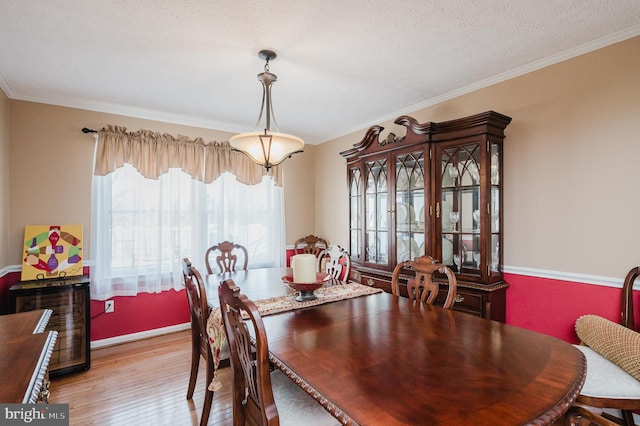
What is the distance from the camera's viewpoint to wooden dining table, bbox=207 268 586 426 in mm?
821

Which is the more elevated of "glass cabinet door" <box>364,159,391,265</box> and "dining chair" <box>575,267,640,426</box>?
"glass cabinet door" <box>364,159,391,265</box>

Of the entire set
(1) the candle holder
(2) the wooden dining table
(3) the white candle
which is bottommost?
(2) the wooden dining table

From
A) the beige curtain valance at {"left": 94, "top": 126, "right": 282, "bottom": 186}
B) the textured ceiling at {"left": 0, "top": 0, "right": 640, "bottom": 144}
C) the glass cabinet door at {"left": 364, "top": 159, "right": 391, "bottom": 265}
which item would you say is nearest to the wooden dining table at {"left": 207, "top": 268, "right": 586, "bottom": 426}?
the glass cabinet door at {"left": 364, "top": 159, "right": 391, "bottom": 265}

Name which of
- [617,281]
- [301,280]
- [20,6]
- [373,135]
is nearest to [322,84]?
[373,135]

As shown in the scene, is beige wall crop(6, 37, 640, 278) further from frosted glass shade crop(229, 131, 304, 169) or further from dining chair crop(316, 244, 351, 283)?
frosted glass shade crop(229, 131, 304, 169)

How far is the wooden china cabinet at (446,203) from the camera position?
2352 mm

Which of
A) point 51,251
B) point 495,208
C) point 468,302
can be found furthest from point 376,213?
point 51,251

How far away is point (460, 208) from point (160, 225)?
120 inches

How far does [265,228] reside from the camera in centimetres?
411

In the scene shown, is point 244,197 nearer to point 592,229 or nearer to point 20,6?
point 20,6

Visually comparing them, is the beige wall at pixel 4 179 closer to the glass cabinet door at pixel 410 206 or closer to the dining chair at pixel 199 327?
the dining chair at pixel 199 327

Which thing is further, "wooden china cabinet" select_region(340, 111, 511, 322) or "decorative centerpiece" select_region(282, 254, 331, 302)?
"wooden china cabinet" select_region(340, 111, 511, 322)

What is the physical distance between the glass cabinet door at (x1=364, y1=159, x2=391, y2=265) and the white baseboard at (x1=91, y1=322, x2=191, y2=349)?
231 cm

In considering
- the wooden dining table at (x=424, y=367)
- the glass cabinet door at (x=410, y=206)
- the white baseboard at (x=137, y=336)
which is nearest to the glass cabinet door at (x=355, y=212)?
the glass cabinet door at (x=410, y=206)
